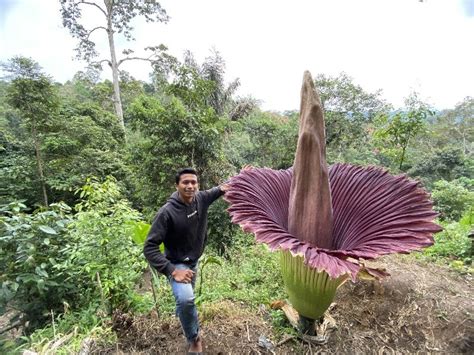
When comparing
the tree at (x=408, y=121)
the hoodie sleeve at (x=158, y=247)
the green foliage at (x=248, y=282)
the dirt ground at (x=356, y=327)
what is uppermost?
the tree at (x=408, y=121)

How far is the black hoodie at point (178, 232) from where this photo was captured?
1695mm

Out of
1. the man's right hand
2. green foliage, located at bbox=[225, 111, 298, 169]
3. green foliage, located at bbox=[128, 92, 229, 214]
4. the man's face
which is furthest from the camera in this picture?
green foliage, located at bbox=[225, 111, 298, 169]

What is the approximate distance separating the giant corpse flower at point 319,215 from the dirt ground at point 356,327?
0.72m

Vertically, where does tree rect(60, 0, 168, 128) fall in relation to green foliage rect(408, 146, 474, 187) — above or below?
above

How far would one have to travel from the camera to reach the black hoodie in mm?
1695

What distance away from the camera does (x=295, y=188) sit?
1277 mm

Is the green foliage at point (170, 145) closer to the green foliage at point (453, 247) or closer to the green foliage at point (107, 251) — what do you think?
the green foliage at point (107, 251)

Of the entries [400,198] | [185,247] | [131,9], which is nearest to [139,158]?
[185,247]

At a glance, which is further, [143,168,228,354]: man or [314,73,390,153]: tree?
[314,73,390,153]: tree

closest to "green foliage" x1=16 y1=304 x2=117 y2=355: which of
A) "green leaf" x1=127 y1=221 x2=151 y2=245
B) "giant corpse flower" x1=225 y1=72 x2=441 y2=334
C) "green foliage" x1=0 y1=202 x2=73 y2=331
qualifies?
"green foliage" x1=0 y1=202 x2=73 y2=331

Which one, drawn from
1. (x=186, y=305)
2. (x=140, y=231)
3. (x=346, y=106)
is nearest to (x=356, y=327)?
(x=186, y=305)

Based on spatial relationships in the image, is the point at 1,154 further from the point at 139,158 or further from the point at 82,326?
the point at 82,326

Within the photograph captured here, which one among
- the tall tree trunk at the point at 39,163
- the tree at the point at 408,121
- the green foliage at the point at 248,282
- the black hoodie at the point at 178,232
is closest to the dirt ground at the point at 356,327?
the green foliage at the point at 248,282

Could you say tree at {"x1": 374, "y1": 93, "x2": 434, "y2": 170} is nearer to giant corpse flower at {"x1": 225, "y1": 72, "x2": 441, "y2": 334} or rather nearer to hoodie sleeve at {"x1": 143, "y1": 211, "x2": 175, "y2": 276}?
giant corpse flower at {"x1": 225, "y1": 72, "x2": 441, "y2": 334}
